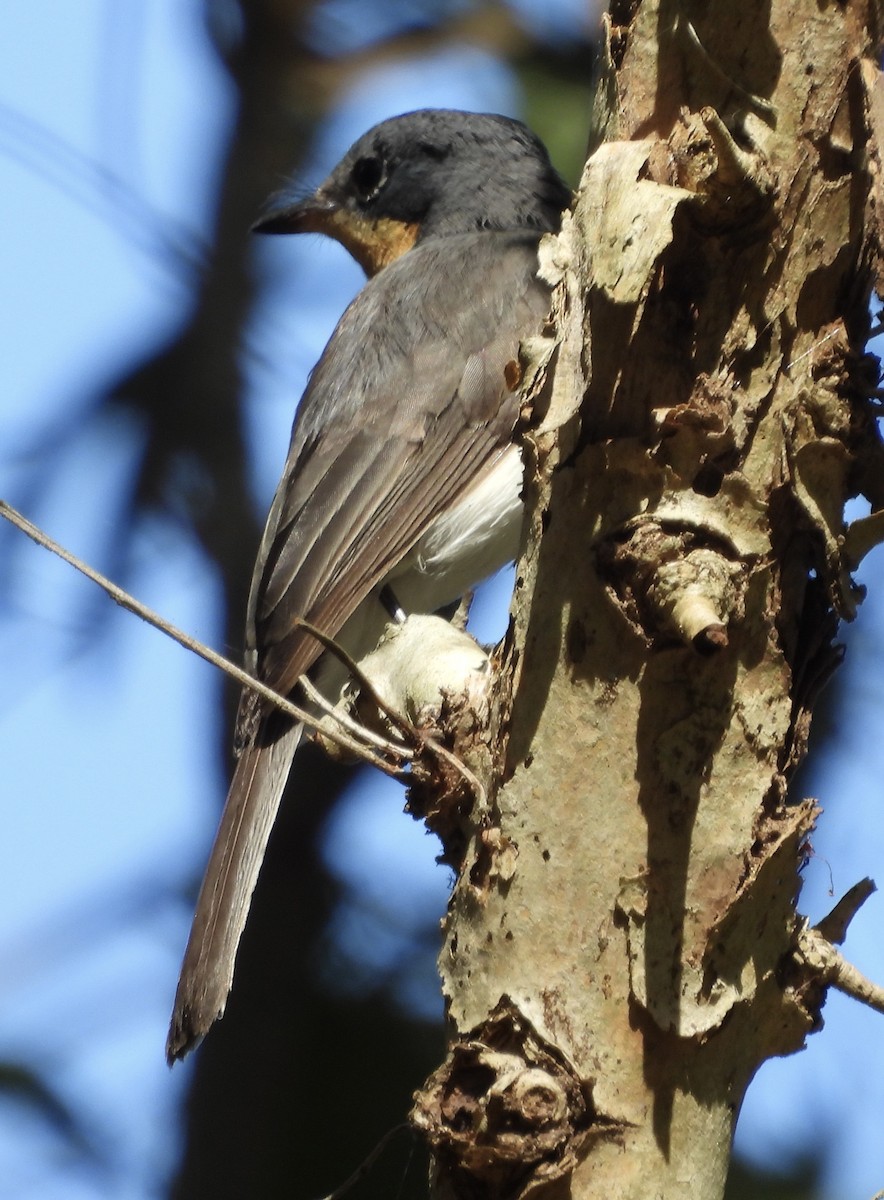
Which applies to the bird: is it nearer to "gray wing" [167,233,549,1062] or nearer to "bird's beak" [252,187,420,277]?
"gray wing" [167,233,549,1062]

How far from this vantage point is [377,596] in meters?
4.59

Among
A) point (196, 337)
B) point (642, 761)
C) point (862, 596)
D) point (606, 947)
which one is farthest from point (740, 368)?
point (196, 337)

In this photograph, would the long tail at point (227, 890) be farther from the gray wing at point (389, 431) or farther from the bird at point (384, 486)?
the gray wing at point (389, 431)

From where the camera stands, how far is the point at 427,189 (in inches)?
223

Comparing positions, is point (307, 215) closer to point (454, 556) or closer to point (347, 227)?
point (347, 227)

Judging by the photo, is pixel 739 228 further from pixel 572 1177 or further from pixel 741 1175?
pixel 741 1175

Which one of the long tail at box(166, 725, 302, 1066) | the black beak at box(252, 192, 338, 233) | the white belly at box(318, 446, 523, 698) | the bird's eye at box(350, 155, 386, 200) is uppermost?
the bird's eye at box(350, 155, 386, 200)

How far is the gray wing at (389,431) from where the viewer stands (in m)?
4.36

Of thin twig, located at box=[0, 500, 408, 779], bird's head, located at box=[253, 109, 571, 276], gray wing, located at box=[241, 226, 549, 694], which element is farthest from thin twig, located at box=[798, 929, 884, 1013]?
bird's head, located at box=[253, 109, 571, 276]

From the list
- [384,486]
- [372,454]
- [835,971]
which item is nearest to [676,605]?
[835,971]

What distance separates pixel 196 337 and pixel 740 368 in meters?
4.53

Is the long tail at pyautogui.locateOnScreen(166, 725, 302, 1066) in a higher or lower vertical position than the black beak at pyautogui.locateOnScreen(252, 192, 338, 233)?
lower

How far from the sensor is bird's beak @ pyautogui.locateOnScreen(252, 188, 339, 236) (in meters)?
5.95

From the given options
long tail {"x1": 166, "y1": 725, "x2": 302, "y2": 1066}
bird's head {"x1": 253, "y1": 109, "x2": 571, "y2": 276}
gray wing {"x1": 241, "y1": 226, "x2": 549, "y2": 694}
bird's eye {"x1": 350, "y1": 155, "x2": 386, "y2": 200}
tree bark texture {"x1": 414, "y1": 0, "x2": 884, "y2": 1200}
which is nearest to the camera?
tree bark texture {"x1": 414, "y1": 0, "x2": 884, "y2": 1200}
